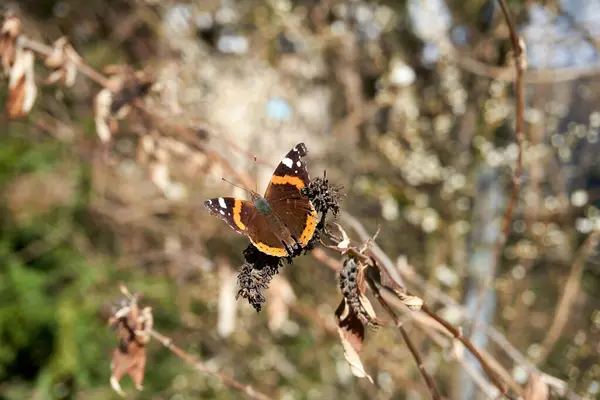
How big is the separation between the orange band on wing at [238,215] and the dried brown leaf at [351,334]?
21cm

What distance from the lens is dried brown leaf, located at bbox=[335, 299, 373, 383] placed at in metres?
0.85

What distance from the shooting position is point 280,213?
0.94m

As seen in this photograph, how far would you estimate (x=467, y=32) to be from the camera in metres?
2.95

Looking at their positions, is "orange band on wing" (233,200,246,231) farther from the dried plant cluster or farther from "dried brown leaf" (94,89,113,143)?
the dried plant cluster

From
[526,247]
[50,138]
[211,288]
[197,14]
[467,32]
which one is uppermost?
[467,32]

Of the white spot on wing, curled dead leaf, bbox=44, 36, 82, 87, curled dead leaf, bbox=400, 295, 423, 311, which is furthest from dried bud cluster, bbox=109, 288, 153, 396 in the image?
curled dead leaf, bbox=44, 36, 82, 87

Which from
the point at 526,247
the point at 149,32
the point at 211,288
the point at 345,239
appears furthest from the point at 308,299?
the point at 345,239

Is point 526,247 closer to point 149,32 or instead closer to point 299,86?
Answer: point 299,86

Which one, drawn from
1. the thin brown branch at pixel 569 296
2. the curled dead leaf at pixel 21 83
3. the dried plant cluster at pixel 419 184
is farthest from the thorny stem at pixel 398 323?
the thin brown branch at pixel 569 296

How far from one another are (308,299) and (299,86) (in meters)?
1.35

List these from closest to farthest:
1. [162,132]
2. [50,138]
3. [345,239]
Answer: [345,239]
[162,132]
[50,138]

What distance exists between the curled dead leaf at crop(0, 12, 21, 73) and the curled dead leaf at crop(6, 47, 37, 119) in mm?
15

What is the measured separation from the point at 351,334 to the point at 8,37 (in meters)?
1.12

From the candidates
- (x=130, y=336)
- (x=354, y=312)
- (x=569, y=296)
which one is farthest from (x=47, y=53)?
(x=569, y=296)
